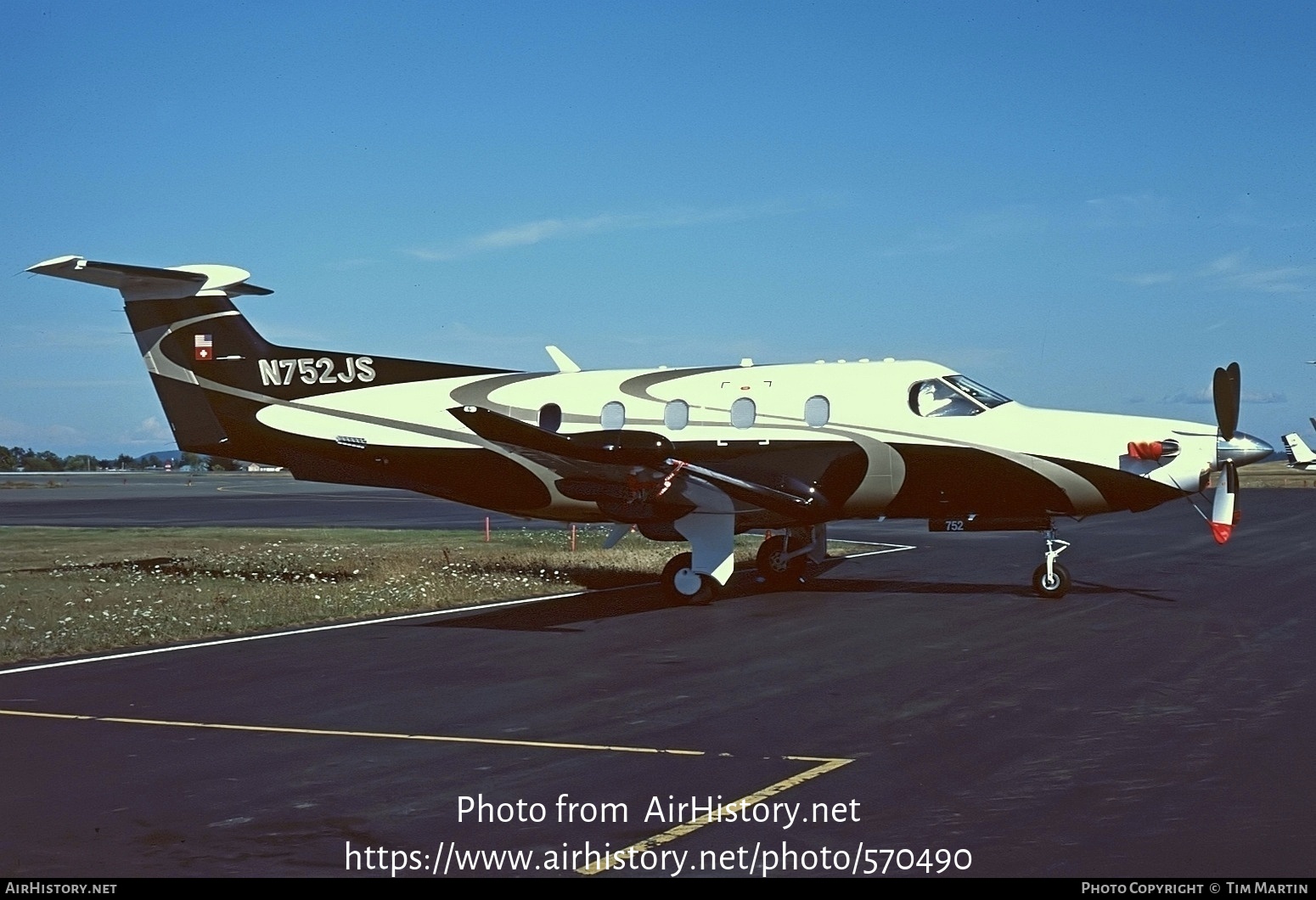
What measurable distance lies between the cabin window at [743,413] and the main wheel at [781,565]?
2.92m

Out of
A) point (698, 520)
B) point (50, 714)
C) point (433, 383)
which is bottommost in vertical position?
point (50, 714)

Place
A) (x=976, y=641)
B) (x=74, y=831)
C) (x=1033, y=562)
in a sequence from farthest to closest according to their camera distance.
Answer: (x=1033, y=562) → (x=976, y=641) → (x=74, y=831)

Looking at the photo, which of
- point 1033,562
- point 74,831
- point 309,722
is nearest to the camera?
point 74,831

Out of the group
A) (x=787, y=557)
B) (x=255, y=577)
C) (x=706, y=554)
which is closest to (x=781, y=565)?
(x=787, y=557)

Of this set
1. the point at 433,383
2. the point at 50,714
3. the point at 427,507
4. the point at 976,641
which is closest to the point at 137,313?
the point at 433,383

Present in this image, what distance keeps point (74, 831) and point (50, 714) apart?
165 inches

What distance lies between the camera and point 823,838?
750cm

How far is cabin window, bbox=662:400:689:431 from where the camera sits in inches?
830

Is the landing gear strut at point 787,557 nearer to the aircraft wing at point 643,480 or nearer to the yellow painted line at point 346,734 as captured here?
the aircraft wing at point 643,480

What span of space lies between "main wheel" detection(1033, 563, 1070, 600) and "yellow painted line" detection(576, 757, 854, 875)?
11185mm

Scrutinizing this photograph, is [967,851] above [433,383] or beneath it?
beneath

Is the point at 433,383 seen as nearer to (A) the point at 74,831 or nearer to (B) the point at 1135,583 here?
(B) the point at 1135,583

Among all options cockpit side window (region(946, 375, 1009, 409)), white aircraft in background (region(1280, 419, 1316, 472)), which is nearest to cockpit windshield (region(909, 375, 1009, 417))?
cockpit side window (region(946, 375, 1009, 409))

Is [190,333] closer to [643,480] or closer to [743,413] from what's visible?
[643,480]
